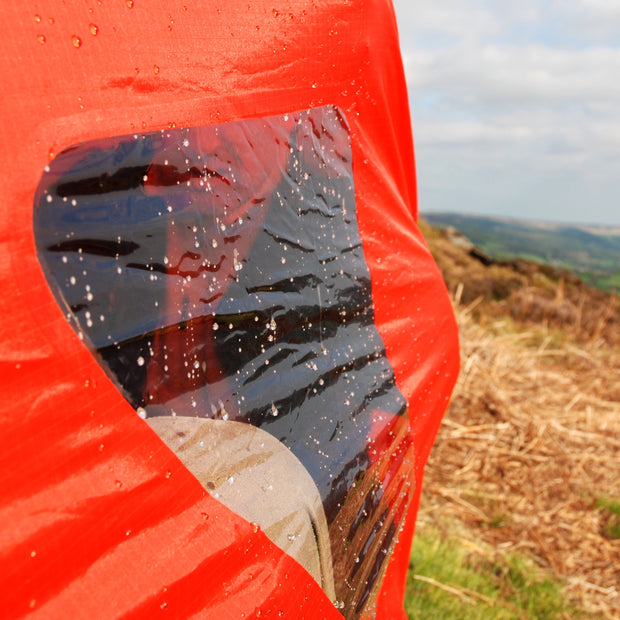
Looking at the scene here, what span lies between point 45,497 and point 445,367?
126 centimetres

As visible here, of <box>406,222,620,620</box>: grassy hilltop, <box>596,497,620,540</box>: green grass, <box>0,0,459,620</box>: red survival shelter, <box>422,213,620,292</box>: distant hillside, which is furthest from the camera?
<box>422,213,620,292</box>: distant hillside

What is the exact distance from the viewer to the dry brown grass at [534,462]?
126 inches

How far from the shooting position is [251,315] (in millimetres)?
1046

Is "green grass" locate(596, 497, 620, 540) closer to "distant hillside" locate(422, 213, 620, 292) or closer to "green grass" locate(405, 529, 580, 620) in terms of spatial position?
"green grass" locate(405, 529, 580, 620)

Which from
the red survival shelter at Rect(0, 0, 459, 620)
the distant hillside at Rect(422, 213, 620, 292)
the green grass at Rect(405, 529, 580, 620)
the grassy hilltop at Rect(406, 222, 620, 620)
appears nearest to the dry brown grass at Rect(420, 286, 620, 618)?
the grassy hilltop at Rect(406, 222, 620, 620)

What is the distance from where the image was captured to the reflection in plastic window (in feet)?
2.70

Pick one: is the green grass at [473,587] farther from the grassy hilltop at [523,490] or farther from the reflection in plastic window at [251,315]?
the reflection in plastic window at [251,315]

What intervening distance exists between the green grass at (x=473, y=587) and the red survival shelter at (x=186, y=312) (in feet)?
3.84

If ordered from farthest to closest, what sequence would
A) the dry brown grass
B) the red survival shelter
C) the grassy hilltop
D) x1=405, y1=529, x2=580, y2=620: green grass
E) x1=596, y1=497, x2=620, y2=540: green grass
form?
x1=596, y1=497, x2=620, y2=540: green grass → the dry brown grass → the grassy hilltop → x1=405, y1=529, x2=580, y2=620: green grass → the red survival shelter

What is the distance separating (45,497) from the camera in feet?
2.39

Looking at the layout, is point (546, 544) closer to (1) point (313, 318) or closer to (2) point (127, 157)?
(1) point (313, 318)

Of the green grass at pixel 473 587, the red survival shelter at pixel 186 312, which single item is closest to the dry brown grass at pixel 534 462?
the green grass at pixel 473 587

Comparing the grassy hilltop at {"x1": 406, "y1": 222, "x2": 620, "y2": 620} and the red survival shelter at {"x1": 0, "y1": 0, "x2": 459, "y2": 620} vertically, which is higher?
the red survival shelter at {"x1": 0, "y1": 0, "x2": 459, "y2": 620}

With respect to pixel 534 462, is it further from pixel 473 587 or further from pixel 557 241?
pixel 557 241
